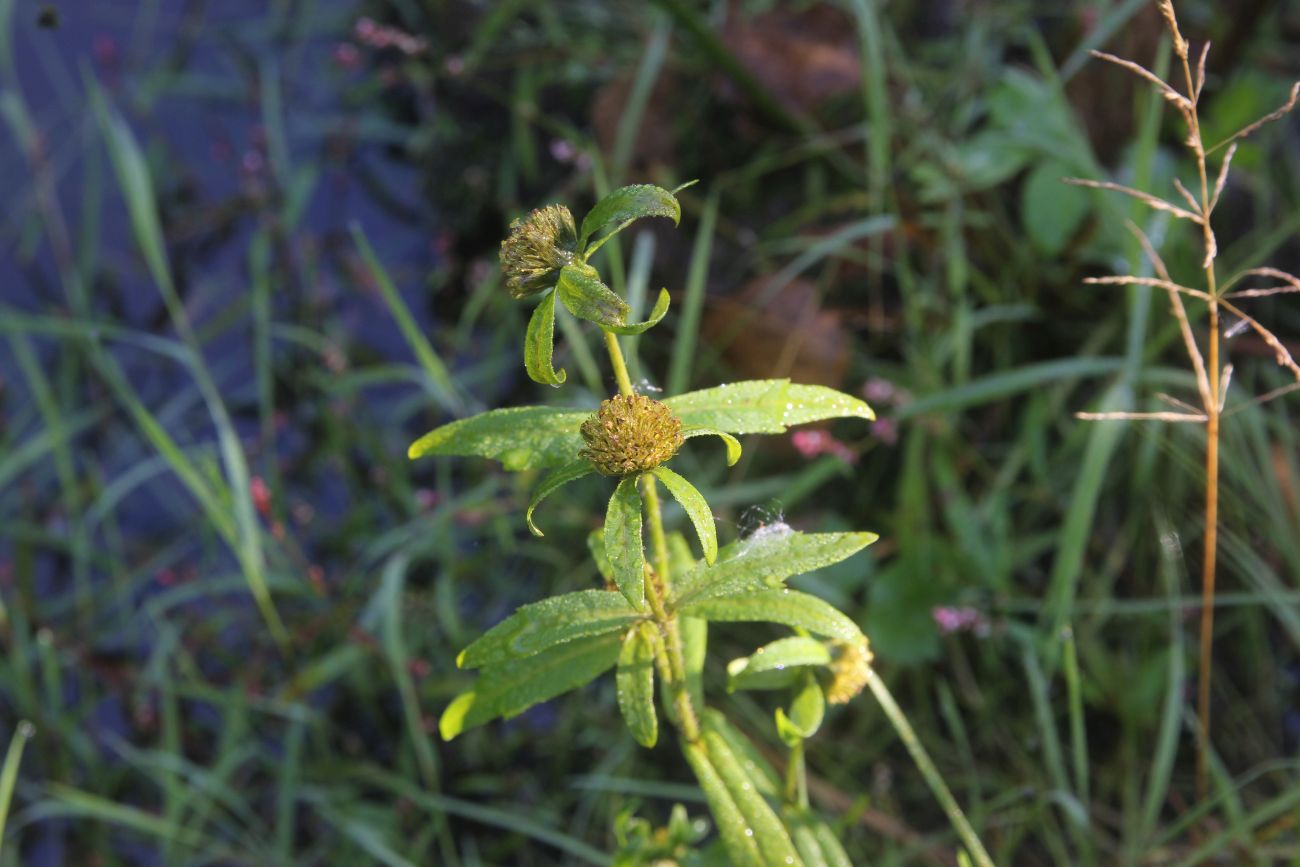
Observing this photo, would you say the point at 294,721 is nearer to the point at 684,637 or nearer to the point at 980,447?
the point at 684,637

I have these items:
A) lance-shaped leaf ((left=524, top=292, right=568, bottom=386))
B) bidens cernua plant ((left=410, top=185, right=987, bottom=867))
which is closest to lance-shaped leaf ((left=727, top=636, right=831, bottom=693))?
bidens cernua plant ((left=410, top=185, right=987, bottom=867))

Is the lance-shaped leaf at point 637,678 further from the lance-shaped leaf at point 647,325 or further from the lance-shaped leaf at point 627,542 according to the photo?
the lance-shaped leaf at point 647,325

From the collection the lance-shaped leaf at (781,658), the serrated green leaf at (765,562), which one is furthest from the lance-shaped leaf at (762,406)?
the lance-shaped leaf at (781,658)

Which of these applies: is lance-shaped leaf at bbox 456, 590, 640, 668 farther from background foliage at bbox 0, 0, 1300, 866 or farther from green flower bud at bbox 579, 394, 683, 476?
background foliage at bbox 0, 0, 1300, 866

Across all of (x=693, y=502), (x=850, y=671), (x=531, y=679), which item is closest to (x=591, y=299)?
(x=693, y=502)

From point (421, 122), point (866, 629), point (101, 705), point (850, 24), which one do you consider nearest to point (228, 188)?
point (421, 122)

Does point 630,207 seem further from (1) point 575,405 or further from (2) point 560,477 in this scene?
(1) point 575,405
